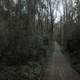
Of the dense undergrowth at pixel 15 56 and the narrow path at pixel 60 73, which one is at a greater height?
the dense undergrowth at pixel 15 56

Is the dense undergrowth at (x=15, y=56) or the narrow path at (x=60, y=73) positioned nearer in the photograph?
the dense undergrowth at (x=15, y=56)

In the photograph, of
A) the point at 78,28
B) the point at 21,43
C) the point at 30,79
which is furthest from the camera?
the point at 78,28

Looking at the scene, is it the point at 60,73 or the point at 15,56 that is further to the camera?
the point at 60,73

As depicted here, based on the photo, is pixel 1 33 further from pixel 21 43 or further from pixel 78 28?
pixel 78 28

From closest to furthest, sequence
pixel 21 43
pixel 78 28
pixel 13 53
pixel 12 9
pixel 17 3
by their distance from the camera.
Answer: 1. pixel 13 53
2. pixel 21 43
3. pixel 12 9
4. pixel 17 3
5. pixel 78 28

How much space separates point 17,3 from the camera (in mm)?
13812

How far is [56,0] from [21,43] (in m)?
21.3

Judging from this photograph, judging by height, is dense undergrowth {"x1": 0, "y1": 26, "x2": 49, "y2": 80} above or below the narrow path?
above

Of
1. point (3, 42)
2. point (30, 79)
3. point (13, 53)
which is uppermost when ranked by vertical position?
point (3, 42)

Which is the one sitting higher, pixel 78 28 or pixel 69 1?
pixel 69 1

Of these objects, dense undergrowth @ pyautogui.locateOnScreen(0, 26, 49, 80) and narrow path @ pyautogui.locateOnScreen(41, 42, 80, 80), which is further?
narrow path @ pyautogui.locateOnScreen(41, 42, 80, 80)

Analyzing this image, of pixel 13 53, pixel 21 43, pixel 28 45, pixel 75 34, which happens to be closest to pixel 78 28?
pixel 75 34

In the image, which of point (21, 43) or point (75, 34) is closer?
point (21, 43)

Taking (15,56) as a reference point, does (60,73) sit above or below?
below
